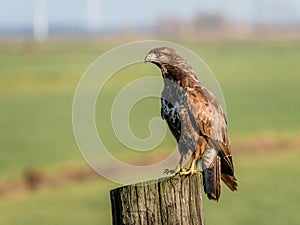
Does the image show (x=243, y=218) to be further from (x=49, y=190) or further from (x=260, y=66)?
(x=260, y=66)

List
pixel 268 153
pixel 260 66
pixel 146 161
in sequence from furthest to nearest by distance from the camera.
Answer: pixel 260 66 → pixel 268 153 → pixel 146 161

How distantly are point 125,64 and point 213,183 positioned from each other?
1076 mm

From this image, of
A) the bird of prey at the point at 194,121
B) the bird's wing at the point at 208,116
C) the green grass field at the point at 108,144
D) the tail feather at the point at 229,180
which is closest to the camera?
the tail feather at the point at 229,180

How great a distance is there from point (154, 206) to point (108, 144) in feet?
58.6

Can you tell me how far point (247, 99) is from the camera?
35531 mm

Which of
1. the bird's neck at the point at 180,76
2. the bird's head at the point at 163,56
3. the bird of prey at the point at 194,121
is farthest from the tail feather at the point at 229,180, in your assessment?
the bird's head at the point at 163,56

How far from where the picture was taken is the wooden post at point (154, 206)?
3428 mm

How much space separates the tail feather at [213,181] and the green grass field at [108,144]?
1.15 m

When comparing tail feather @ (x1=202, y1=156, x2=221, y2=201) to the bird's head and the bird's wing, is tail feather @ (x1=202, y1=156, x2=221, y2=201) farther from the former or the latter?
the bird's head

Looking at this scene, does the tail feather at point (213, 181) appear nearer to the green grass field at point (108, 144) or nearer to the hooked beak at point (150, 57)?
the hooked beak at point (150, 57)

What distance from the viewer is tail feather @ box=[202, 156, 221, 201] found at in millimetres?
4418

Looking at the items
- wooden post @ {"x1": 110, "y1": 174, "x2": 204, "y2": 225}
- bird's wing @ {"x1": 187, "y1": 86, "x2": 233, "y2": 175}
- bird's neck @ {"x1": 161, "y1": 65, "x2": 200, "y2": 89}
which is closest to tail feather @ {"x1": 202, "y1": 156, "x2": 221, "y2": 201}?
bird's wing @ {"x1": 187, "y1": 86, "x2": 233, "y2": 175}

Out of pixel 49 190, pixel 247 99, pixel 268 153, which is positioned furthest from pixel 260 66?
pixel 49 190

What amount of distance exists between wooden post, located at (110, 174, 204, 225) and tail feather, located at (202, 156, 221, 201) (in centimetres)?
92
